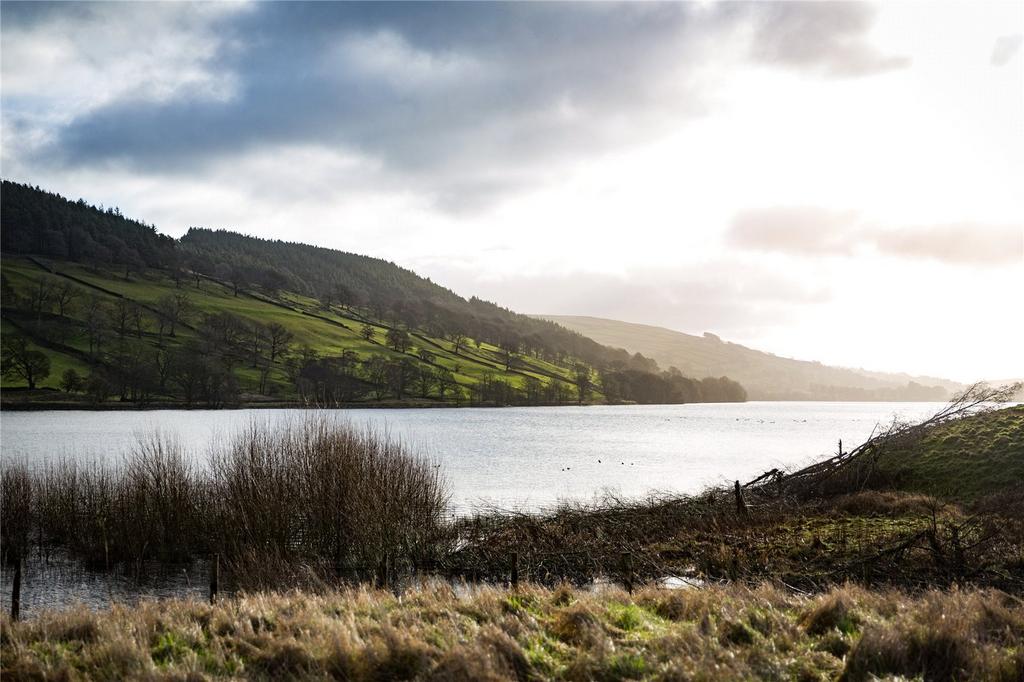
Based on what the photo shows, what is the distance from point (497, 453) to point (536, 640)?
43.2 meters

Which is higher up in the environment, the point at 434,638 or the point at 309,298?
the point at 309,298

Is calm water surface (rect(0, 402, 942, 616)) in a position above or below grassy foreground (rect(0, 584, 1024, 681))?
below

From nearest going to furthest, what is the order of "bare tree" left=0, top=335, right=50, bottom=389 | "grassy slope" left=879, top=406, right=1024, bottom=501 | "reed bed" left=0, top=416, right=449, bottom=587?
"reed bed" left=0, top=416, right=449, bottom=587, "grassy slope" left=879, top=406, right=1024, bottom=501, "bare tree" left=0, top=335, right=50, bottom=389

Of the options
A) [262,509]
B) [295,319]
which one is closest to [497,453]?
[262,509]

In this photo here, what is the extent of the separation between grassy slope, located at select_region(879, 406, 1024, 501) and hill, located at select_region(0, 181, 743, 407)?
81957 millimetres

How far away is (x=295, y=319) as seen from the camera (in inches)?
5950

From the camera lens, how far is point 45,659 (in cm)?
907

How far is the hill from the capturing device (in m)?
101

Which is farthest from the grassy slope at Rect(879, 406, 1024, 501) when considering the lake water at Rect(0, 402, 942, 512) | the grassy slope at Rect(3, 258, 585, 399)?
the grassy slope at Rect(3, 258, 585, 399)

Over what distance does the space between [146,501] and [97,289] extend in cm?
12768

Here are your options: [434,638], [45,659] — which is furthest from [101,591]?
[434,638]

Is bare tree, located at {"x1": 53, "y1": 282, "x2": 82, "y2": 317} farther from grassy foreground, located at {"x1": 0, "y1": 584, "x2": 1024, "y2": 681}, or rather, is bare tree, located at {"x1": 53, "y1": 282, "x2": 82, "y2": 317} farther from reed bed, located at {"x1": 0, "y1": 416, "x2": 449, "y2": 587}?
grassy foreground, located at {"x1": 0, "y1": 584, "x2": 1024, "y2": 681}

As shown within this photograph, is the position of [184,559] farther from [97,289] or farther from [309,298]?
[309,298]

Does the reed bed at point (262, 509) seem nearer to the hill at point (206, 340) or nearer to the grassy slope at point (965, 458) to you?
the grassy slope at point (965, 458)
